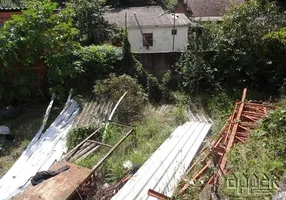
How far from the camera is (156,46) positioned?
13898mm

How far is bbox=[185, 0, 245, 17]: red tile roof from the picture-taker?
63.2 feet

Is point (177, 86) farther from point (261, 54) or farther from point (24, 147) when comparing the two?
point (24, 147)

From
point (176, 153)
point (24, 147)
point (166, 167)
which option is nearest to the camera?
point (166, 167)

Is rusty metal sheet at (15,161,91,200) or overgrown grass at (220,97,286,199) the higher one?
overgrown grass at (220,97,286,199)

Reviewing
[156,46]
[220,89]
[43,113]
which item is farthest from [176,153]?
[156,46]

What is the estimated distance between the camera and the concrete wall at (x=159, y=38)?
13.5m

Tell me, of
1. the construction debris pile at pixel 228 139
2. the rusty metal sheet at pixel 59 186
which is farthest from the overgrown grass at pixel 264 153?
the rusty metal sheet at pixel 59 186

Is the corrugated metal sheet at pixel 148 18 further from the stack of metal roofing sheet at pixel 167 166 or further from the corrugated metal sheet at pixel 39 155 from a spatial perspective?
the stack of metal roofing sheet at pixel 167 166

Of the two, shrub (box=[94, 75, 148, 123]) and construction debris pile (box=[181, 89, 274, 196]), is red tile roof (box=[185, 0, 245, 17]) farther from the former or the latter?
construction debris pile (box=[181, 89, 274, 196])

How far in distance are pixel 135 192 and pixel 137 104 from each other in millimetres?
3300

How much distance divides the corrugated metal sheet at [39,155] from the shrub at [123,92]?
0.98 meters

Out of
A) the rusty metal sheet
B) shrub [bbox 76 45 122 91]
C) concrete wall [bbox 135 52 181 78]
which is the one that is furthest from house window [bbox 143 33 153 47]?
the rusty metal sheet

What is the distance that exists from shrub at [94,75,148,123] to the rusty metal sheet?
2.38 meters

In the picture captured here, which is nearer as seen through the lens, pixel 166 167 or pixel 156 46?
pixel 166 167
